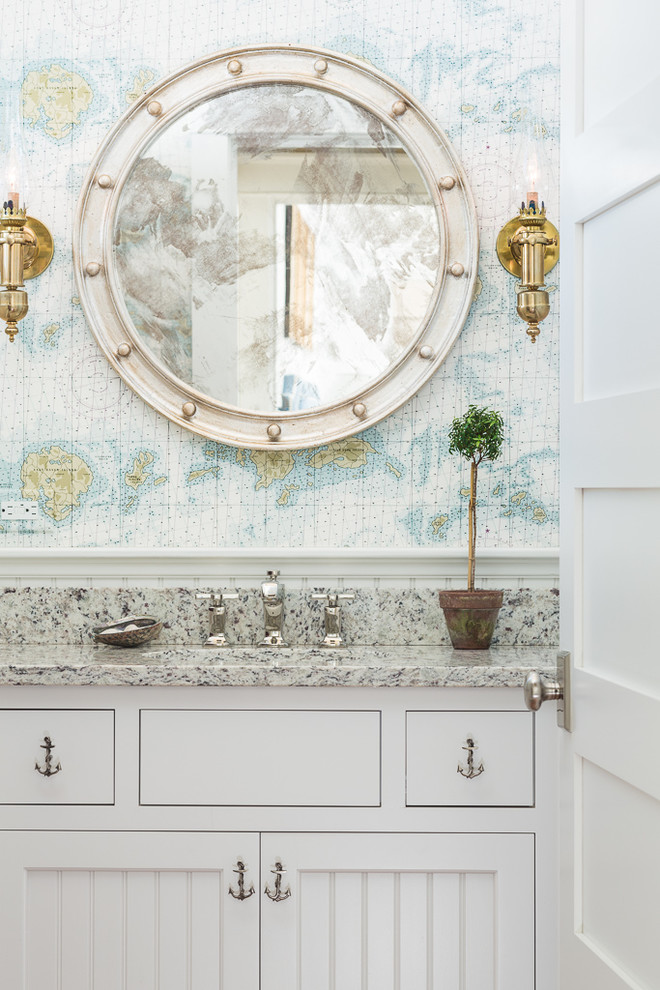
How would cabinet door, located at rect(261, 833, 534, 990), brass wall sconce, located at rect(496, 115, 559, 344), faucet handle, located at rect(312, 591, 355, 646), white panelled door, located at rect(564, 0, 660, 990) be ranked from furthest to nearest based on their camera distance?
faucet handle, located at rect(312, 591, 355, 646), brass wall sconce, located at rect(496, 115, 559, 344), cabinet door, located at rect(261, 833, 534, 990), white panelled door, located at rect(564, 0, 660, 990)

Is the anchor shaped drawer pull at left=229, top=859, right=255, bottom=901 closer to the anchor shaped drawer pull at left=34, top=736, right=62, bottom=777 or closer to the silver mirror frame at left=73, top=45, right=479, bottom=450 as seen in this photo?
the anchor shaped drawer pull at left=34, top=736, right=62, bottom=777

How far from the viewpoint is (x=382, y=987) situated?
1.71 metres

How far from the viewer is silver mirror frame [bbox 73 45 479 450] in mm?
2133

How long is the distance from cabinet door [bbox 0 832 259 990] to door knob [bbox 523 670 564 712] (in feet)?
2.52

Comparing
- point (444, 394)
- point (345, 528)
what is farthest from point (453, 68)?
point (345, 528)

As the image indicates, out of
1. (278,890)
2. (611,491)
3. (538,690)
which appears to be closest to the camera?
(611,491)

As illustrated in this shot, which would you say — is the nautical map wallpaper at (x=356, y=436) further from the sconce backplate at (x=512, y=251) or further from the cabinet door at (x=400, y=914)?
the cabinet door at (x=400, y=914)

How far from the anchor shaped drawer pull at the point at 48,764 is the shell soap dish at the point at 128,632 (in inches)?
11.9

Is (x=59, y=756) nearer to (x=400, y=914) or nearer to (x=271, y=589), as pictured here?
(x=271, y=589)

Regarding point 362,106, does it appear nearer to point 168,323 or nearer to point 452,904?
point 168,323

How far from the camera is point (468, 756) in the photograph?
1.73m

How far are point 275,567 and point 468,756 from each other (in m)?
0.65

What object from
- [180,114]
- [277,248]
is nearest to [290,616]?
[277,248]

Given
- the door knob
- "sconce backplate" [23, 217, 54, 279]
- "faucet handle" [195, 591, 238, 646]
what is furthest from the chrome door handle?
Result: "sconce backplate" [23, 217, 54, 279]
